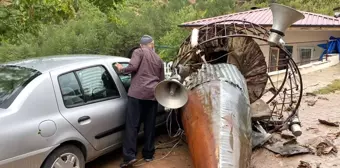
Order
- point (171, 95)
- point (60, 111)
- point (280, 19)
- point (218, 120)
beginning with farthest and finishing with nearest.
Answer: point (280, 19) → point (171, 95) → point (60, 111) → point (218, 120)

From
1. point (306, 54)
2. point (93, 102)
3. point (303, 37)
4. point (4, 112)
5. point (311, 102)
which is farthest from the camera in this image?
point (306, 54)

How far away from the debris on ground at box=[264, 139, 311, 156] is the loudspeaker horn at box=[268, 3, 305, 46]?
165 cm

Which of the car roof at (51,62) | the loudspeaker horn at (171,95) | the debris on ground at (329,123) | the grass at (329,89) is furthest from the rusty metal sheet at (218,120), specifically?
the grass at (329,89)

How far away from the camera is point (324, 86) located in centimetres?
1041

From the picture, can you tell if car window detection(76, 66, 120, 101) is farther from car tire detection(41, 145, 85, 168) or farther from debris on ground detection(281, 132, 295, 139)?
debris on ground detection(281, 132, 295, 139)

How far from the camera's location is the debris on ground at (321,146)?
202 inches

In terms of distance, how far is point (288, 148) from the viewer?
521 centimetres

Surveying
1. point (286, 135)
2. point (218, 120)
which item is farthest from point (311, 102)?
point (218, 120)

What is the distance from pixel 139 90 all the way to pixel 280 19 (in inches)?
84.2

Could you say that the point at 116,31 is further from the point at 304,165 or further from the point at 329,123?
the point at 304,165

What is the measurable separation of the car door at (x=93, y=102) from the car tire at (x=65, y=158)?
0.73ft

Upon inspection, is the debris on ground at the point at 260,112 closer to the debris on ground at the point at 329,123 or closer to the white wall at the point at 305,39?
the debris on ground at the point at 329,123

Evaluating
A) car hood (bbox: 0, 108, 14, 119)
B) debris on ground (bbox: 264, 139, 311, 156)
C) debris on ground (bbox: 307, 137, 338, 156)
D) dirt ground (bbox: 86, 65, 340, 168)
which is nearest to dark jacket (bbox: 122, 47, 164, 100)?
dirt ground (bbox: 86, 65, 340, 168)

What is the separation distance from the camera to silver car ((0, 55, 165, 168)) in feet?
11.5
